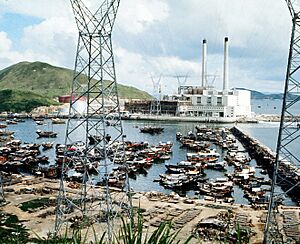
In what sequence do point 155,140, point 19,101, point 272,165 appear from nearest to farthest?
point 272,165
point 155,140
point 19,101

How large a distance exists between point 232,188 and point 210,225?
49.9 ft

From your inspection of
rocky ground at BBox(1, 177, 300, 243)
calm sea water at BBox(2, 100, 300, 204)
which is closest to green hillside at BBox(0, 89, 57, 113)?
calm sea water at BBox(2, 100, 300, 204)

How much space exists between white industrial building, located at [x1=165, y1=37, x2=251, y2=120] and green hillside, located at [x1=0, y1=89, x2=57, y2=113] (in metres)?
42.9

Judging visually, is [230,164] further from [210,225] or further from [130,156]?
[210,225]

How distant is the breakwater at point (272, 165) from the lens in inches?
1292

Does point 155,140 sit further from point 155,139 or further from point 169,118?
point 169,118

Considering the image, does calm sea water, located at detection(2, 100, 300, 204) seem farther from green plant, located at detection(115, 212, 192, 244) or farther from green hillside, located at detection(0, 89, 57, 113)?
green hillside, located at detection(0, 89, 57, 113)

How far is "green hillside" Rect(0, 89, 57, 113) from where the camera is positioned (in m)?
124

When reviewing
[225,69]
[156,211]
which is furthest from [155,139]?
[156,211]

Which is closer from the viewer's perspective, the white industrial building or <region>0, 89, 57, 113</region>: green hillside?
the white industrial building

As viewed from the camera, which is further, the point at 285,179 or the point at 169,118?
the point at 169,118

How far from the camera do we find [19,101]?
423 feet

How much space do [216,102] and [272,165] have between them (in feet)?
207

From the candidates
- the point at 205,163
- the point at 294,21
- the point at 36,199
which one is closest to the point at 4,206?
the point at 36,199
